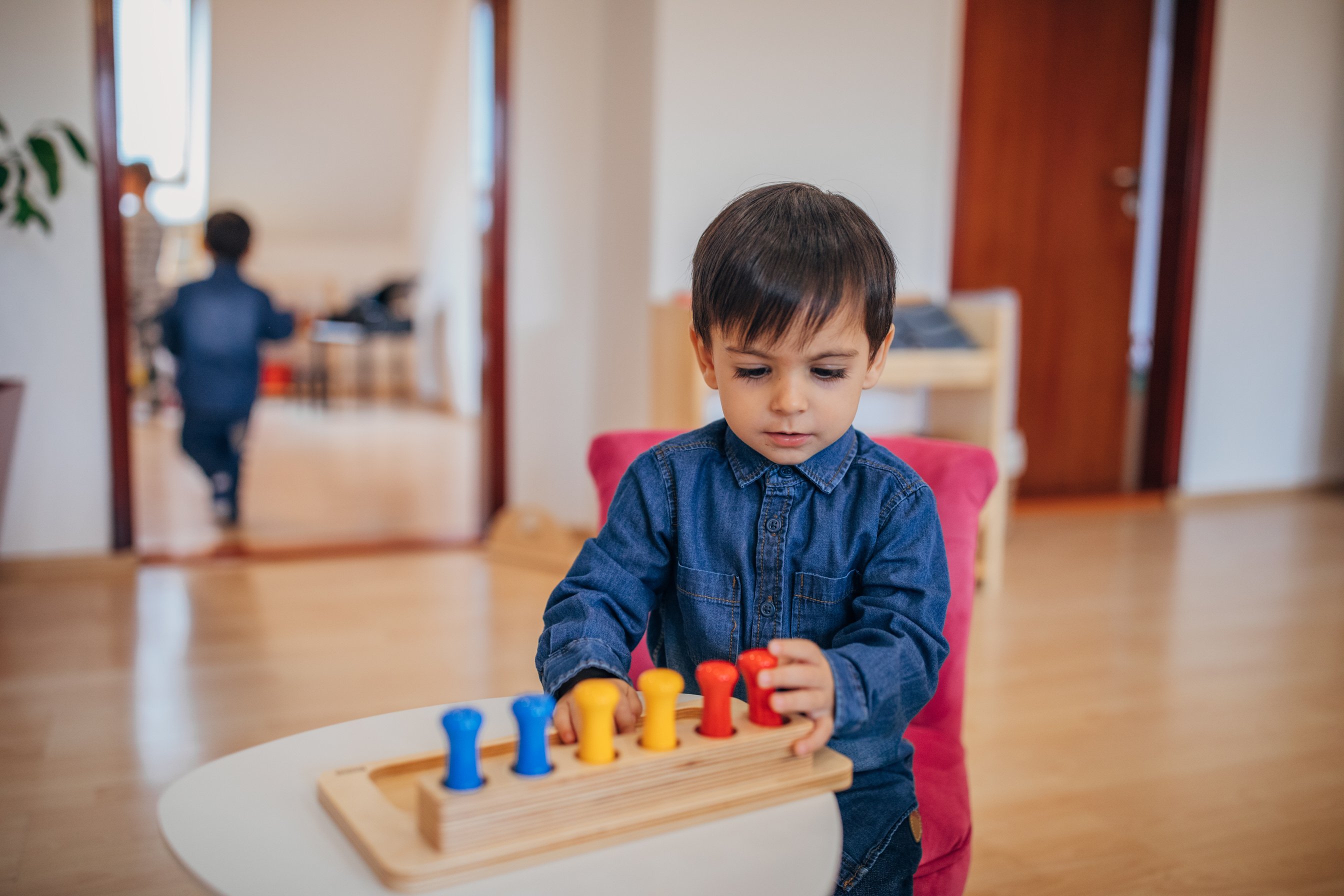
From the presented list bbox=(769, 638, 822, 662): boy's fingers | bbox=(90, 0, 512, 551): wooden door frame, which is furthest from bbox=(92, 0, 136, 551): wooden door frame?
bbox=(769, 638, 822, 662): boy's fingers

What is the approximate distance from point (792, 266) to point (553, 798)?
42 centimetres

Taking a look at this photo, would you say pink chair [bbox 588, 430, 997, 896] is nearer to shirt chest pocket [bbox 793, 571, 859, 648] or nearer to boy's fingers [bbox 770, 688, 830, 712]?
shirt chest pocket [bbox 793, 571, 859, 648]

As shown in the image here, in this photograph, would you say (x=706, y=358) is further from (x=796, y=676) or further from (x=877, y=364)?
(x=796, y=676)

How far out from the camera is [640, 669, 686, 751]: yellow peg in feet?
2.03

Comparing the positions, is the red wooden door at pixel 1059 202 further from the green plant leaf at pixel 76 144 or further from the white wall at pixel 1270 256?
the green plant leaf at pixel 76 144

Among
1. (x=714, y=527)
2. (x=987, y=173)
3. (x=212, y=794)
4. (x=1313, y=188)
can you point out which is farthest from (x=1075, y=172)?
(x=212, y=794)

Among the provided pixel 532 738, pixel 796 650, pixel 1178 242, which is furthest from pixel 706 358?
pixel 1178 242

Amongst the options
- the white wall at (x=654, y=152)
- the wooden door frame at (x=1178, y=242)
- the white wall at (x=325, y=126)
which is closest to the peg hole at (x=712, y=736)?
the white wall at (x=654, y=152)

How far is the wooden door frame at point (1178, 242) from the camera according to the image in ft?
12.8

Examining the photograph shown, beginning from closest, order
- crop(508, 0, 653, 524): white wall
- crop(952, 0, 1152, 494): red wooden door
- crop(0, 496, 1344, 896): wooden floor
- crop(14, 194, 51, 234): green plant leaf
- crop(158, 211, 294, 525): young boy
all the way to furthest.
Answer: crop(0, 496, 1344, 896): wooden floor
crop(14, 194, 51, 234): green plant leaf
crop(508, 0, 653, 524): white wall
crop(158, 211, 294, 525): young boy
crop(952, 0, 1152, 494): red wooden door

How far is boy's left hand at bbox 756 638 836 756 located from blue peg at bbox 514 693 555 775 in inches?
6.0

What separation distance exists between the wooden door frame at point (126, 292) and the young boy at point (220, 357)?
1.93ft

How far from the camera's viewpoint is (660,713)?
24.4 inches

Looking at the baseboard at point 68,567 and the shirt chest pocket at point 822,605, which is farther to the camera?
the baseboard at point 68,567
